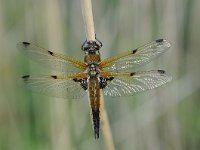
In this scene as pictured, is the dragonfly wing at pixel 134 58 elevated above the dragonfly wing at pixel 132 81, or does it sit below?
above

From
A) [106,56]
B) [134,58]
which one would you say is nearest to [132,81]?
[134,58]

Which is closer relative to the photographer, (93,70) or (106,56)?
(93,70)

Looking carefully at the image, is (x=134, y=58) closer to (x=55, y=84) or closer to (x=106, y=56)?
(x=55, y=84)

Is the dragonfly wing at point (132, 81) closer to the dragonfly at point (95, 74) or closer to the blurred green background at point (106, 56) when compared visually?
the dragonfly at point (95, 74)

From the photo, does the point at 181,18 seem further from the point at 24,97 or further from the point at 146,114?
the point at 24,97

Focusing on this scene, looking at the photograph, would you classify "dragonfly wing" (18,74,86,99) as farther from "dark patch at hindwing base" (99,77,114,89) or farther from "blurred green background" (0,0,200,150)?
"blurred green background" (0,0,200,150)

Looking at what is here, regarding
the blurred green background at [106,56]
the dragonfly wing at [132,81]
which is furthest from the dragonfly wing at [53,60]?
the blurred green background at [106,56]
